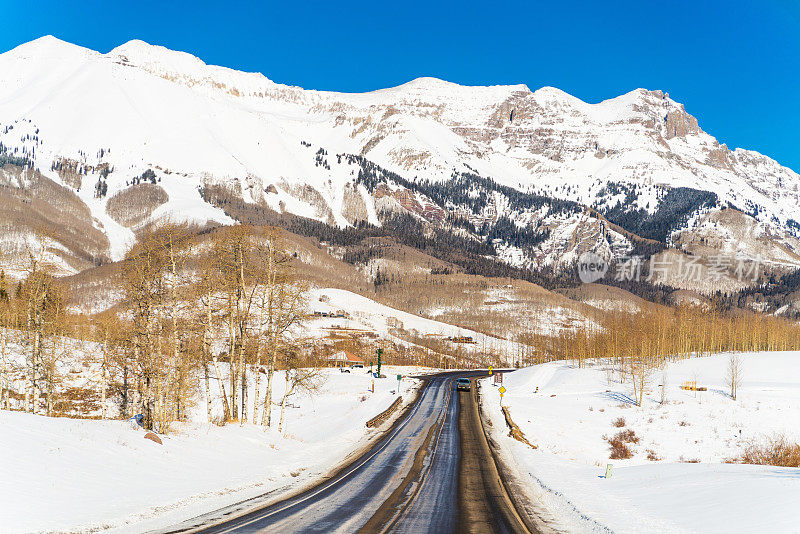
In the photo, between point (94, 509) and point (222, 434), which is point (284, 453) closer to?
point (222, 434)

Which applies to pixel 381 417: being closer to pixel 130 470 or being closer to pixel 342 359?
pixel 130 470

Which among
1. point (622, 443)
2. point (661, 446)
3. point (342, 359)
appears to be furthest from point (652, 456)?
point (342, 359)

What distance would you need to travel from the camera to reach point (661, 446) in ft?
160

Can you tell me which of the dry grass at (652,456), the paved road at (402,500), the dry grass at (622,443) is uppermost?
the paved road at (402,500)

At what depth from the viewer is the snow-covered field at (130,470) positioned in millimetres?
12922

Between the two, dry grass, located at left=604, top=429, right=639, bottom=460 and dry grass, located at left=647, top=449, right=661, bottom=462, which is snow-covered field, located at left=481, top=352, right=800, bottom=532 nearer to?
dry grass, located at left=647, top=449, right=661, bottom=462

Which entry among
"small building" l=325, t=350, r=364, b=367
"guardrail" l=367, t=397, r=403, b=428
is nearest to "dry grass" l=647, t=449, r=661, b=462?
"guardrail" l=367, t=397, r=403, b=428

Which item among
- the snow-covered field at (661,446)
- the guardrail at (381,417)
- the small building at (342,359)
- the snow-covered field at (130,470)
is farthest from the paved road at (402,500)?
the small building at (342,359)

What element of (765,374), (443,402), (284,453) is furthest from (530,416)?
(765,374)

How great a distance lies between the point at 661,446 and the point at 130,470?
48.0m

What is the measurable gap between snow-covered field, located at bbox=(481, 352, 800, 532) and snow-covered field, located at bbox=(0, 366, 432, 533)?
1056cm

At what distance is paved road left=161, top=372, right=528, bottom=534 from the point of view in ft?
44.6

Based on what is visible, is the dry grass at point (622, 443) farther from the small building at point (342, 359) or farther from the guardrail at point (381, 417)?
the small building at point (342, 359)

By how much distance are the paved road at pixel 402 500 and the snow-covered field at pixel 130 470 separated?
1683mm
